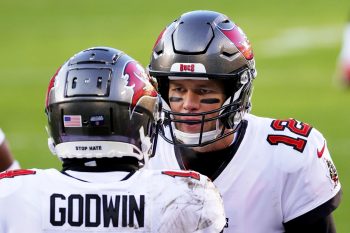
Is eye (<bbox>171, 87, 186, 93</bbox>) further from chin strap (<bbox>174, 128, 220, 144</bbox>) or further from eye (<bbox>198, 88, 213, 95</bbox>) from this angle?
chin strap (<bbox>174, 128, 220, 144</bbox>)

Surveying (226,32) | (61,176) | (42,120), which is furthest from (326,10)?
(61,176)

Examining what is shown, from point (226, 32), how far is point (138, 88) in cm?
119

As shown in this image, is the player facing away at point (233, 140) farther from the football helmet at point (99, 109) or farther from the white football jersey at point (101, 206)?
the white football jersey at point (101, 206)

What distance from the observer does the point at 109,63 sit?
14.5ft

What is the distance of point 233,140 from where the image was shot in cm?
554

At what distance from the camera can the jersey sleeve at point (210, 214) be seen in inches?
168

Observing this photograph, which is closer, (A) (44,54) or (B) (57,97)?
(B) (57,97)

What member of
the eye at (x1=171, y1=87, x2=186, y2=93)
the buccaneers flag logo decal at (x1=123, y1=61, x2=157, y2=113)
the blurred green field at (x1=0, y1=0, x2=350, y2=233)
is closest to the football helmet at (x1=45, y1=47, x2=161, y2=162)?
the buccaneers flag logo decal at (x1=123, y1=61, x2=157, y2=113)

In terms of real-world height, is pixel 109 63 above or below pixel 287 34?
above

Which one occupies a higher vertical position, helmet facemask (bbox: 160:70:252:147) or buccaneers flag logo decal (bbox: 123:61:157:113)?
buccaneers flag logo decal (bbox: 123:61:157:113)

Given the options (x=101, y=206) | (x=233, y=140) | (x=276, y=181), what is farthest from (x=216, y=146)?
(x=101, y=206)

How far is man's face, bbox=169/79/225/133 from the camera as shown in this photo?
5.36m

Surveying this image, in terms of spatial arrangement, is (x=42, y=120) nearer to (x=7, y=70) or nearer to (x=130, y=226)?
(x=7, y=70)

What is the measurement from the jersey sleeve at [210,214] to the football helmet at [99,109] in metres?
0.31
